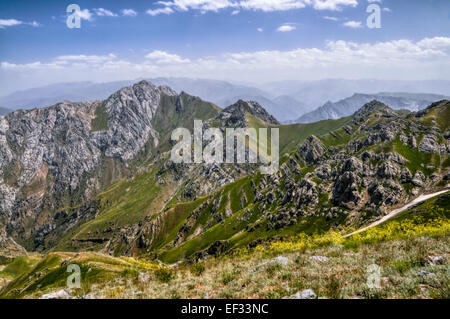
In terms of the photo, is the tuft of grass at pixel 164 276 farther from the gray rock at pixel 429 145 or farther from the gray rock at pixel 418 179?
the gray rock at pixel 429 145

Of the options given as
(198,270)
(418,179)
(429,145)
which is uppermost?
(429,145)

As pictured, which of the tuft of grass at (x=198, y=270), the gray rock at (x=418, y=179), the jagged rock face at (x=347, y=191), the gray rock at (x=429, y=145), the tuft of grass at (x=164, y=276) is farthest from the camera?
the gray rock at (x=429, y=145)

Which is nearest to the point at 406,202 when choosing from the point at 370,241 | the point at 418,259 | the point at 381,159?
the point at 381,159

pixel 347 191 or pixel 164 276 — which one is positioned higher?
pixel 164 276

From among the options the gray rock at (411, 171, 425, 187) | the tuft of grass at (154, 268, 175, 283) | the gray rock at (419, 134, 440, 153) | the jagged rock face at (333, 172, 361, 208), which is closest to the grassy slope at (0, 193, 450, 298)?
the tuft of grass at (154, 268, 175, 283)

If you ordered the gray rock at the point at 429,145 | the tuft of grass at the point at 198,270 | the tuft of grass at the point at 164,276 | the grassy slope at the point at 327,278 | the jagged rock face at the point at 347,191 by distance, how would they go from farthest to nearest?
1. the gray rock at the point at 429,145
2. the jagged rock face at the point at 347,191
3. the tuft of grass at the point at 198,270
4. the tuft of grass at the point at 164,276
5. the grassy slope at the point at 327,278

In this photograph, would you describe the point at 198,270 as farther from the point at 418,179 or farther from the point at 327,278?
the point at 418,179

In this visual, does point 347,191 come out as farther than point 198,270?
Yes

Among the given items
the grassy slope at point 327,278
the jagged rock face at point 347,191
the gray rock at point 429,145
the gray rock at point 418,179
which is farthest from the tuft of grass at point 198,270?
the gray rock at point 429,145

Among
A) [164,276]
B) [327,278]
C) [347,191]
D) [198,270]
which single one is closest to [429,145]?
[347,191]

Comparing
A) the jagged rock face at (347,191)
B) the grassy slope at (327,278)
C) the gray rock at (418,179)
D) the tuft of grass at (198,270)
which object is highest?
the grassy slope at (327,278)

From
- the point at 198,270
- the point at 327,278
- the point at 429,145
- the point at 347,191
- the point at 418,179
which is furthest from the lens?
the point at 429,145

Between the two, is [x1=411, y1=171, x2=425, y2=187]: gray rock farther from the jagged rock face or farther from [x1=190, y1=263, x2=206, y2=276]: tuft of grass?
[x1=190, y1=263, x2=206, y2=276]: tuft of grass

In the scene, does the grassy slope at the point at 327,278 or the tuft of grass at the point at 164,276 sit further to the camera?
the tuft of grass at the point at 164,276
